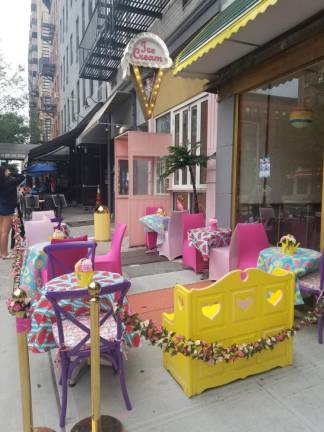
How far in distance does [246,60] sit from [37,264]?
4304 millimetres

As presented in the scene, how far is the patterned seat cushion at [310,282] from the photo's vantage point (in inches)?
127

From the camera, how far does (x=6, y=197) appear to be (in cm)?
642

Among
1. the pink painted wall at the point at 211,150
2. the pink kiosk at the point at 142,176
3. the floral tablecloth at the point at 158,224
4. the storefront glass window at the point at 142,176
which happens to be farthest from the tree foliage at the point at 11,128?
the pink painted wall at the point at 211,150

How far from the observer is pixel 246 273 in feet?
8.54

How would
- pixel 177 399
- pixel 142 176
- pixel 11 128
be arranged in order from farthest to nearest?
pixel 11 128 < pixel 142 176 < pixel 177 399

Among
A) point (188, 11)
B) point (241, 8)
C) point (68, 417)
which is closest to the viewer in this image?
point (68, 417)

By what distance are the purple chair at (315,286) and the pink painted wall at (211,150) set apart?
333cm

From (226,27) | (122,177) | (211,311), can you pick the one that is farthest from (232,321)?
(122,177)

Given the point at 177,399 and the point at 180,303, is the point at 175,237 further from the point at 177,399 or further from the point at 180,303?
the point at 177,399

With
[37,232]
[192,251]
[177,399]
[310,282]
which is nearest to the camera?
[177,399]

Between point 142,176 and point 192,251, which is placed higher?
point 142,176

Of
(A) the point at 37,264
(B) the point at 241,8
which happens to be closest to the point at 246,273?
(A) the point at 37,264

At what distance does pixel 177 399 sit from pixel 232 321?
0.72m

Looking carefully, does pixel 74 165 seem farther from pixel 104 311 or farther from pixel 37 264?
pixel 104 311
